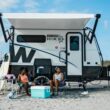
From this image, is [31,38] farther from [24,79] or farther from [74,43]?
[24,79]

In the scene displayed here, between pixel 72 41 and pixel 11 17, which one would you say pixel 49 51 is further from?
pixel 11 17

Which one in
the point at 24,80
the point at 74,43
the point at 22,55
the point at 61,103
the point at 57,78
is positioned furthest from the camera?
the point at 74,43

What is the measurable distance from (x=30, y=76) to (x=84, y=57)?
2411mm

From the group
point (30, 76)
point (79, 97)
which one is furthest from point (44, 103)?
point (30, 76)

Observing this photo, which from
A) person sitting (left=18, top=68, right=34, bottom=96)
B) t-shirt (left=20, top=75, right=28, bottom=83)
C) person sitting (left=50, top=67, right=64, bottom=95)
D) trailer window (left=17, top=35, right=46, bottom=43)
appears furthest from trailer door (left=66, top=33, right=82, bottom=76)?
t-shirt (left=20, top=75, right=28, bottom=83)

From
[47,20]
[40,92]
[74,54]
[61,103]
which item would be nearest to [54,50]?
[74,54]

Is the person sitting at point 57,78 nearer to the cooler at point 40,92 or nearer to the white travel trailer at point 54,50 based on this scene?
the white travel trailer at point 54,50

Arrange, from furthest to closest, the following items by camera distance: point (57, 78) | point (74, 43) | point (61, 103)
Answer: point (74, 43)
point (57, 78)
point (61, 103)

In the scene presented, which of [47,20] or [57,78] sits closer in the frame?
[47,20]

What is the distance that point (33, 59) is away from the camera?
1912 cm

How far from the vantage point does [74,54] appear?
62.8ft

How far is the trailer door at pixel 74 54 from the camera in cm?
1914

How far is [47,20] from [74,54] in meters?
2.03

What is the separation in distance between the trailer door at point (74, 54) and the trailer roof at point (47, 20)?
1.85 feet
